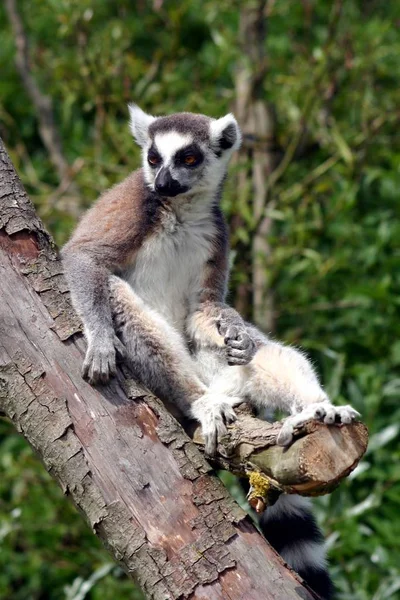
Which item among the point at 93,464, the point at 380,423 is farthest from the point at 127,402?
the point at 380,423

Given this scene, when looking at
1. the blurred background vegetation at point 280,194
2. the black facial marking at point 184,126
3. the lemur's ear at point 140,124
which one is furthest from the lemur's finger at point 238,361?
the blurred background vegetation at point 280,194

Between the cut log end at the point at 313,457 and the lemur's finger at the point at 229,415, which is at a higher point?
the lemur's finger at the point at 229,415

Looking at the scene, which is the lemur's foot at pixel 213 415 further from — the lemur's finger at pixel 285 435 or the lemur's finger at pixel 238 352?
the lemur's finger at pixel 285 435

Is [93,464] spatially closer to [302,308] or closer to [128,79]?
[302,308]

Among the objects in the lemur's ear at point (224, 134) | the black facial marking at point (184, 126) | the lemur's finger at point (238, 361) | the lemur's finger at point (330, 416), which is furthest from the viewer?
the lemur's ear at point (224, 134)

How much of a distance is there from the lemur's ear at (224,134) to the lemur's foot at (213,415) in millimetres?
Result: 1438

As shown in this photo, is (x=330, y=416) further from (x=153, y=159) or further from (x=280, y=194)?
(x=280, y=194)

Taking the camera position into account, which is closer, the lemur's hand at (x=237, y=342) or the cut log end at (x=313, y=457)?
the cut log end at (x=313, y=457)

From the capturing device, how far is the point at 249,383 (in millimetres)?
3553

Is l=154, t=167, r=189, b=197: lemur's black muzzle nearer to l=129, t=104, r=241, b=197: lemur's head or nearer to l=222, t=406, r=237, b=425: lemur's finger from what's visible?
l=129, t=104, r=241, b=197: lemur's head

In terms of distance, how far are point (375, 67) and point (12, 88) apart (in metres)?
3.15

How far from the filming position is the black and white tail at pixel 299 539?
337 centimetres

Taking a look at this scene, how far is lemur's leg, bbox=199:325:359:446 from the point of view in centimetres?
330

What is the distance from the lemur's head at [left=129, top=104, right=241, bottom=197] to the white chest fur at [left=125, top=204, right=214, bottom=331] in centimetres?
16
